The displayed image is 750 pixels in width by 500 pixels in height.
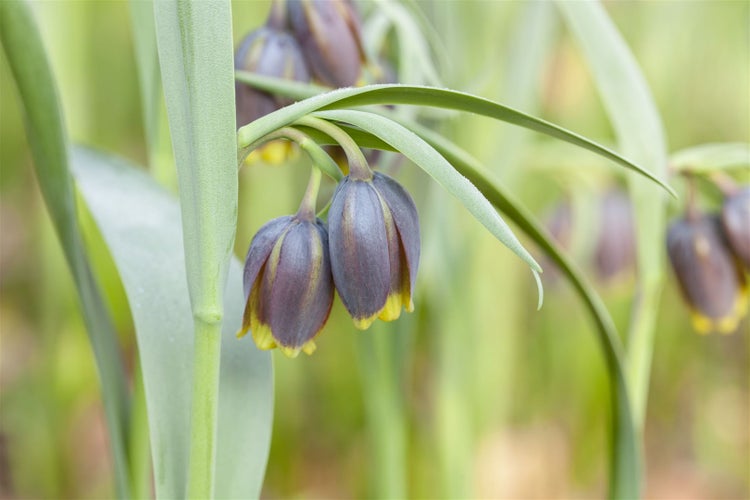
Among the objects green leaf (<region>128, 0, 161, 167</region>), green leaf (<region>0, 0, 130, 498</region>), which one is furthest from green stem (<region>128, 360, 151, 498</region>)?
green leaf (<region>128, 0, 161, 167</region>)

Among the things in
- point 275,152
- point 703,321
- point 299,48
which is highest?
point 299,48

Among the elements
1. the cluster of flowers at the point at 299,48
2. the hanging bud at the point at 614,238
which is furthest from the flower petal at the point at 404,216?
the hanging bud at the point at 614,238

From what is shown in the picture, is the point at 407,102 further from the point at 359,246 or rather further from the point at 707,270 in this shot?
the point at 707,270

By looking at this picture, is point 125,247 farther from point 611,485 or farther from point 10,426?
point 10,426

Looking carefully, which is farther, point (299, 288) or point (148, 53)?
point (148, 53)

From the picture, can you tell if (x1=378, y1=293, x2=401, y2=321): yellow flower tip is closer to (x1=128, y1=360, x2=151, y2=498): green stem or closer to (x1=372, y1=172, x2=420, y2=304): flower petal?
(x1=372, y1=172, x2=420, y2=304): flower petal

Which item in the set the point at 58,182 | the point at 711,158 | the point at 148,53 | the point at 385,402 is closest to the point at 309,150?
the point at 58,182

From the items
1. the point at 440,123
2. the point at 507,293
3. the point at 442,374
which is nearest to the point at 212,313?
the point at 440,123
